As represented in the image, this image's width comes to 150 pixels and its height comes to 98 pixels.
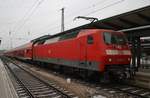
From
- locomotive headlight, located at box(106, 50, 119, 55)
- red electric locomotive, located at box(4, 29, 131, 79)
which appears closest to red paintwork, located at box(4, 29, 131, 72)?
red electric locomotive, located at box(4, 29, 131, 79)

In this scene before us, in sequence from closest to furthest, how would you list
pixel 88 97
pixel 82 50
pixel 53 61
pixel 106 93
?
pixel 88 97, pixel 106 93, pixel 82 50, pixel 53 61

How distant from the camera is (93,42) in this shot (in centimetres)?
1434

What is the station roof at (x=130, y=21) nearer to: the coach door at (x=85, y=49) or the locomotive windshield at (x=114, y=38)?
the locomotive windshield at (x=114, y=38)

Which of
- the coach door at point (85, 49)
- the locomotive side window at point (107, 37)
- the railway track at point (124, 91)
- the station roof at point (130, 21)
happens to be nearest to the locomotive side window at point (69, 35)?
the station roof at point (130, 21)

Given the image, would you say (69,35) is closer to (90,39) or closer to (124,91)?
(90,39)

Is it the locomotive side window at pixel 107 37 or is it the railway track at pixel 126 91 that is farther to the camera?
the locomotive side window at pixel 107 37

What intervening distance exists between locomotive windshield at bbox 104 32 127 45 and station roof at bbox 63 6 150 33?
3.74 ft

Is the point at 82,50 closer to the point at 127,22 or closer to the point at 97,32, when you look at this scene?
the point at 97,32

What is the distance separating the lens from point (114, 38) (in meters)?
14.5

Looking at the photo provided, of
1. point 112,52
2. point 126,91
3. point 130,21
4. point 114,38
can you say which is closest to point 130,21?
point 130,21

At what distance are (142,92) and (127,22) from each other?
548 centimetres

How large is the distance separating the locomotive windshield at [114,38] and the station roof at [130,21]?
3.74ft

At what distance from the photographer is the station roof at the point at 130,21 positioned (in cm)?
1383

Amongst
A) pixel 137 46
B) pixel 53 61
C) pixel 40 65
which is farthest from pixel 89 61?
pixel 40 65
